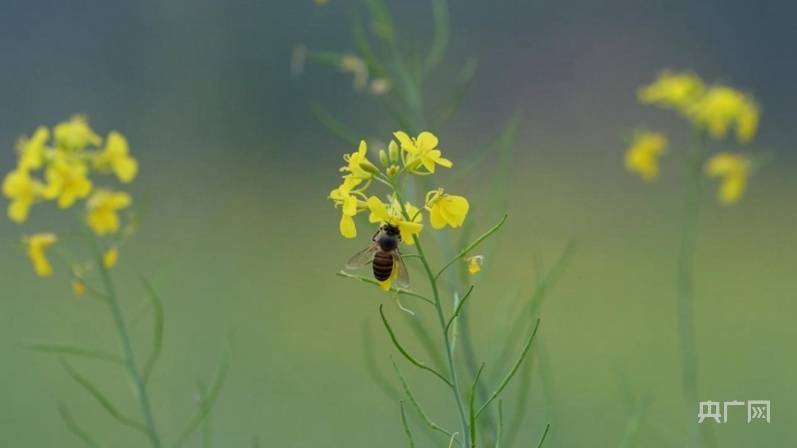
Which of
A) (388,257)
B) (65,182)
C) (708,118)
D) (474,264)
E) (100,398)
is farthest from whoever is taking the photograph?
(708,118)

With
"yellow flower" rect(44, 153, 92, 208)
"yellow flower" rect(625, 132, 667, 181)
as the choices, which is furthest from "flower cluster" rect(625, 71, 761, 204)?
"yellow flower" rect(44, 153, 92, 208)

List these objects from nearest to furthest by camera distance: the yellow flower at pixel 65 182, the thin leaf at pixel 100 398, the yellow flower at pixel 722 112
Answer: the thin leaf at pixel 100 398 → the yellow flower at pixel 65 182 → the yellow flower at pixel 722 112

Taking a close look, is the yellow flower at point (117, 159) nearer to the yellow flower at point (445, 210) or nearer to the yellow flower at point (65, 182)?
the yellow flower at point (65, 182)

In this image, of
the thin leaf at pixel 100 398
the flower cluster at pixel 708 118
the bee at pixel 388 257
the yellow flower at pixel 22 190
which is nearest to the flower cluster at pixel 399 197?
Answer: the bee at pixel 388 257

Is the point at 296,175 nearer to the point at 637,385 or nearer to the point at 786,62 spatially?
the point at 786,62

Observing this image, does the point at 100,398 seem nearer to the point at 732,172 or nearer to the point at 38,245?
the point at 38,245

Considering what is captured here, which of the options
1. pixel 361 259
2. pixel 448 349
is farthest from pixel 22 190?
pixel 448 349

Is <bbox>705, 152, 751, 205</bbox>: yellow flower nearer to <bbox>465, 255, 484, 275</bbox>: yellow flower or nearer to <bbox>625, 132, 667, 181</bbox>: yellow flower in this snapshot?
<bbox>625, 132, 667, 181</bbox>: yellow flower
